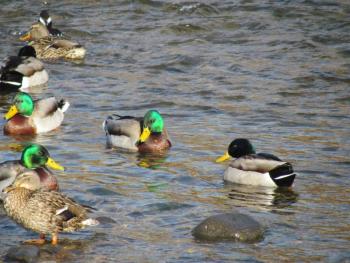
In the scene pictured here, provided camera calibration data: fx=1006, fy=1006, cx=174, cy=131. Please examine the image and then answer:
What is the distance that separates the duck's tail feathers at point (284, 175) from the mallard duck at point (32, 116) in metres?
4.34

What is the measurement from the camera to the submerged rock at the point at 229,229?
28.7 feet

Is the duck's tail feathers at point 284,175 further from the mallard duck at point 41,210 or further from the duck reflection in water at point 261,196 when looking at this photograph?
the mallard duck at point 41,210

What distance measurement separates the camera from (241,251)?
27.9ft

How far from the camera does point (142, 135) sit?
42.8 feet

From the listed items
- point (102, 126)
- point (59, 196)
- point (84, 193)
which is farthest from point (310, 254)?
point (102, 126)

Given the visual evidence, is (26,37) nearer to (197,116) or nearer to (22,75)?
(22,75)

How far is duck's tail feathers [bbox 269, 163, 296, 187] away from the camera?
35.6 ft

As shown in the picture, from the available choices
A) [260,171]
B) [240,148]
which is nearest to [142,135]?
[240,148]

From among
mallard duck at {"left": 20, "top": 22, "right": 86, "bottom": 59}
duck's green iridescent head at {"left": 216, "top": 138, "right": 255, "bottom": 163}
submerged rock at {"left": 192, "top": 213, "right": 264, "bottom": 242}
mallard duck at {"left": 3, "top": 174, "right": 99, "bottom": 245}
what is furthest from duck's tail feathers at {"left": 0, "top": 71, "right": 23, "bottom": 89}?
submerged rock at {"left": 192, "top": 213, "right": 264, "bottom": 242}

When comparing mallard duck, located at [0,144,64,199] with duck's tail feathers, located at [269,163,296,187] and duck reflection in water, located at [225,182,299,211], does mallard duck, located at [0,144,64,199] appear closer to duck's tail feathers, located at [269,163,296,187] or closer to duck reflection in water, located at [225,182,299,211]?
duck reflection in water, located at [225,182,299,211]

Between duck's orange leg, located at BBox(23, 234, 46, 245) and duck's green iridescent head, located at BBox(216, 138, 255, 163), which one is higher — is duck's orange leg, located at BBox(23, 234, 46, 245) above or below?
above

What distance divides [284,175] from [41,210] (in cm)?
326

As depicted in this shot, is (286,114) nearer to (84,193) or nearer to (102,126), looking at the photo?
(102,126)

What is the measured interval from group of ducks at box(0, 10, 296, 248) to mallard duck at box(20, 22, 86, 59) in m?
0.03
